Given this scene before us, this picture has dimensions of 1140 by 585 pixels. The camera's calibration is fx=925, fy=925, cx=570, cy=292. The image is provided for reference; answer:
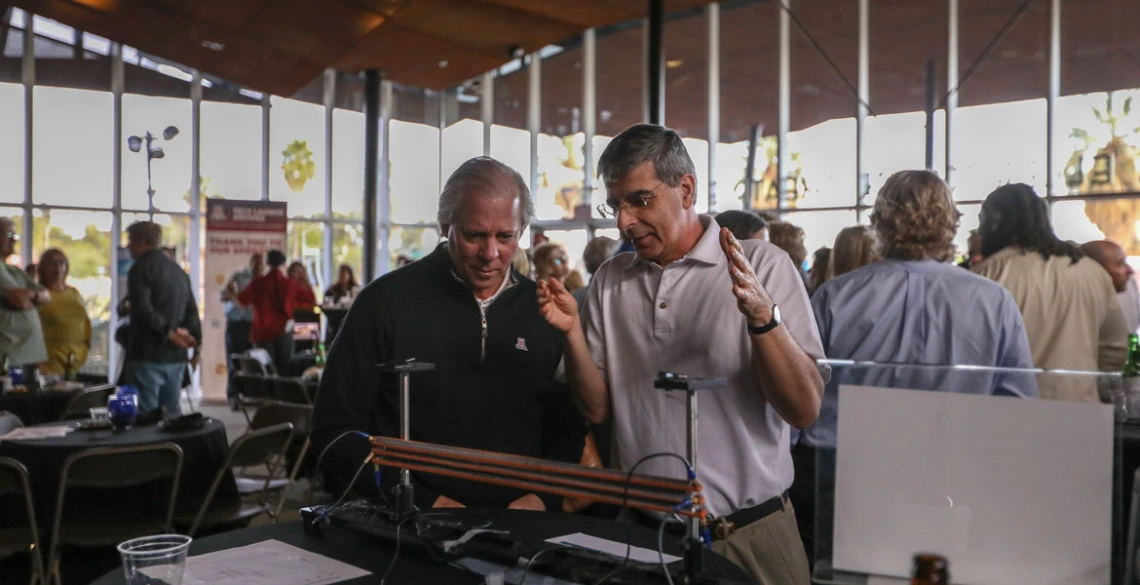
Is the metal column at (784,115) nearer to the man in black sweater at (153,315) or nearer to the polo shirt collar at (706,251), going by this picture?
the man in black sweater at (153,315)

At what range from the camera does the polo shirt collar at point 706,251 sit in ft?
6.21

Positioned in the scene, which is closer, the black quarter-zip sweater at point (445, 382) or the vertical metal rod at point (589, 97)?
the black quarter-zip sweater at point (445, 382)

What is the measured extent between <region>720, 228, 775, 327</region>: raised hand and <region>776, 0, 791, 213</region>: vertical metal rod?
9.47 metres

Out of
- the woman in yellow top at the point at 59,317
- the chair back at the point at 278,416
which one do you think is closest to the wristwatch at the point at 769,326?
the chair back at the point at 278,416

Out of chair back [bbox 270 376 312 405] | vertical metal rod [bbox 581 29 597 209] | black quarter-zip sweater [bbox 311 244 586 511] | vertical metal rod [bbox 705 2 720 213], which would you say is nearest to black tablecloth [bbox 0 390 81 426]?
chair back [bbox 270 376 312 405]

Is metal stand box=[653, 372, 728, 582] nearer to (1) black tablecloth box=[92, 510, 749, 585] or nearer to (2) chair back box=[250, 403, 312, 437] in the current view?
(1) black tablecloth box=[92, 510, 749, 585]

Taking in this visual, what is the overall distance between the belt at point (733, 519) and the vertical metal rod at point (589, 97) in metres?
10.6

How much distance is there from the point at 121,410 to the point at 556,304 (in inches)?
Result: 120

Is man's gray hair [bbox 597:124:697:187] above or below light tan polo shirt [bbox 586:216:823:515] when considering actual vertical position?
above

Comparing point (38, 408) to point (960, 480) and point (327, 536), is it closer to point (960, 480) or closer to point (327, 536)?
point (327, 536)

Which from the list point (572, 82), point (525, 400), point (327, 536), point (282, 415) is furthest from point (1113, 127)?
point (327, 536)

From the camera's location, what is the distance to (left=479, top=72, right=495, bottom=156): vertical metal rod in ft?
45.0

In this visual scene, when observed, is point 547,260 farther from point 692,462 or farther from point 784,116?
point 784,116

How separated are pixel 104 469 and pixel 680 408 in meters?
2.60
